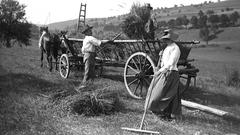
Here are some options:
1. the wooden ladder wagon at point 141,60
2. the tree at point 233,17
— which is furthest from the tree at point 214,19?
the wooden ladder wagon at point 141,60

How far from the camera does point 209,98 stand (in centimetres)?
905

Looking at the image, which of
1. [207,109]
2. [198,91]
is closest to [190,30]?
[198,91]

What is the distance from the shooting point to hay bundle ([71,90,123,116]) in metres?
6.16

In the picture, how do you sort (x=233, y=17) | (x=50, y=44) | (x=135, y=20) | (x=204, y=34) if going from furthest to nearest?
(x=233, y=17) → (x=204, y=34) → (x=50, y=44) → (x=135, y=20)

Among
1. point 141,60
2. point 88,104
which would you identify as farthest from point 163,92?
point 141,60

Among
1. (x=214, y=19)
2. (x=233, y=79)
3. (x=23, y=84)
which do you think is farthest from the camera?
(x=214, y=19)

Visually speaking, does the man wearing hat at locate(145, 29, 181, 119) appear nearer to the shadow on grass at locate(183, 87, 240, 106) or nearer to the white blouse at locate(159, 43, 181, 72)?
the white blouse at locate(159, 43, 181, 72)

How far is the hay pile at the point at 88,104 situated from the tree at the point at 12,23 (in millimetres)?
3729

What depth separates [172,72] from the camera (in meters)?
5.67

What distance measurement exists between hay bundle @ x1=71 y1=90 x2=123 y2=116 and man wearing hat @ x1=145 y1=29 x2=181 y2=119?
1010mm

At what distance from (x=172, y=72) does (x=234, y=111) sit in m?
3.24

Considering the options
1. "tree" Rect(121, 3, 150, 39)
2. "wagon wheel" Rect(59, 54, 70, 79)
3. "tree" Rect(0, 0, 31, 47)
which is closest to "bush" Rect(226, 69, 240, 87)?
"tree" Rect(121, 3, 150, 39)

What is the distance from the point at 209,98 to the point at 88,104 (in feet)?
14.6

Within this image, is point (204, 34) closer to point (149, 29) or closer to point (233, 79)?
point (233, 79)
